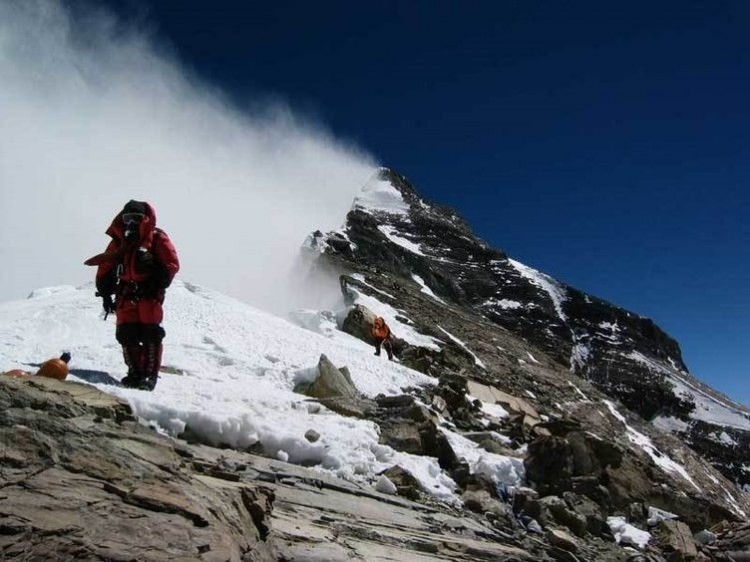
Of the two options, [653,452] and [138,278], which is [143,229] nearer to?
[138,278]

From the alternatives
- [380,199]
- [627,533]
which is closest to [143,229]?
[627,533]

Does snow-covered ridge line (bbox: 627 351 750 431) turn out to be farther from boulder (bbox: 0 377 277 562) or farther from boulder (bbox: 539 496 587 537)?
boulder (bbox: 0 377 277 562)

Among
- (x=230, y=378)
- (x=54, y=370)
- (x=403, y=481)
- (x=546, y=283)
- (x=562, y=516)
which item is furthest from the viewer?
(x=546, y=283)

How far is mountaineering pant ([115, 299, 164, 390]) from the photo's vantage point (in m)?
8.14

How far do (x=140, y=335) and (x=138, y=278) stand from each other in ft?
2.62

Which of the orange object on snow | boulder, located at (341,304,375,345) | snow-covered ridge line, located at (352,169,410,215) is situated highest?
snow-covered ridge line, located at (352,169,410,215)

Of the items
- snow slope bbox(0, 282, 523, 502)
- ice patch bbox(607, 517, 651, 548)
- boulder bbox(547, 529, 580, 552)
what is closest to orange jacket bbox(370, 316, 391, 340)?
snow slope bbox(0, 282, 523, 502)

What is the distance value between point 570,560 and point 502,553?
1.35m

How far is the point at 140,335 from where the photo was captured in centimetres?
825

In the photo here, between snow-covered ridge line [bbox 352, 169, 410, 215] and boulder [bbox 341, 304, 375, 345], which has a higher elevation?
snow-covered ridge line [bbox 352, 169, 410, 215]

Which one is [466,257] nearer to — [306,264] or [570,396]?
[306,264]

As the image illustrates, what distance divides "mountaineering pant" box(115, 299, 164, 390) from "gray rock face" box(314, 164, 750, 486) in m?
27.5

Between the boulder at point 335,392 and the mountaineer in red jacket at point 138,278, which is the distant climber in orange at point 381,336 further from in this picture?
the mountaineer in red jacket at point 138,278

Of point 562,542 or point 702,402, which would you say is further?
point 702,402
